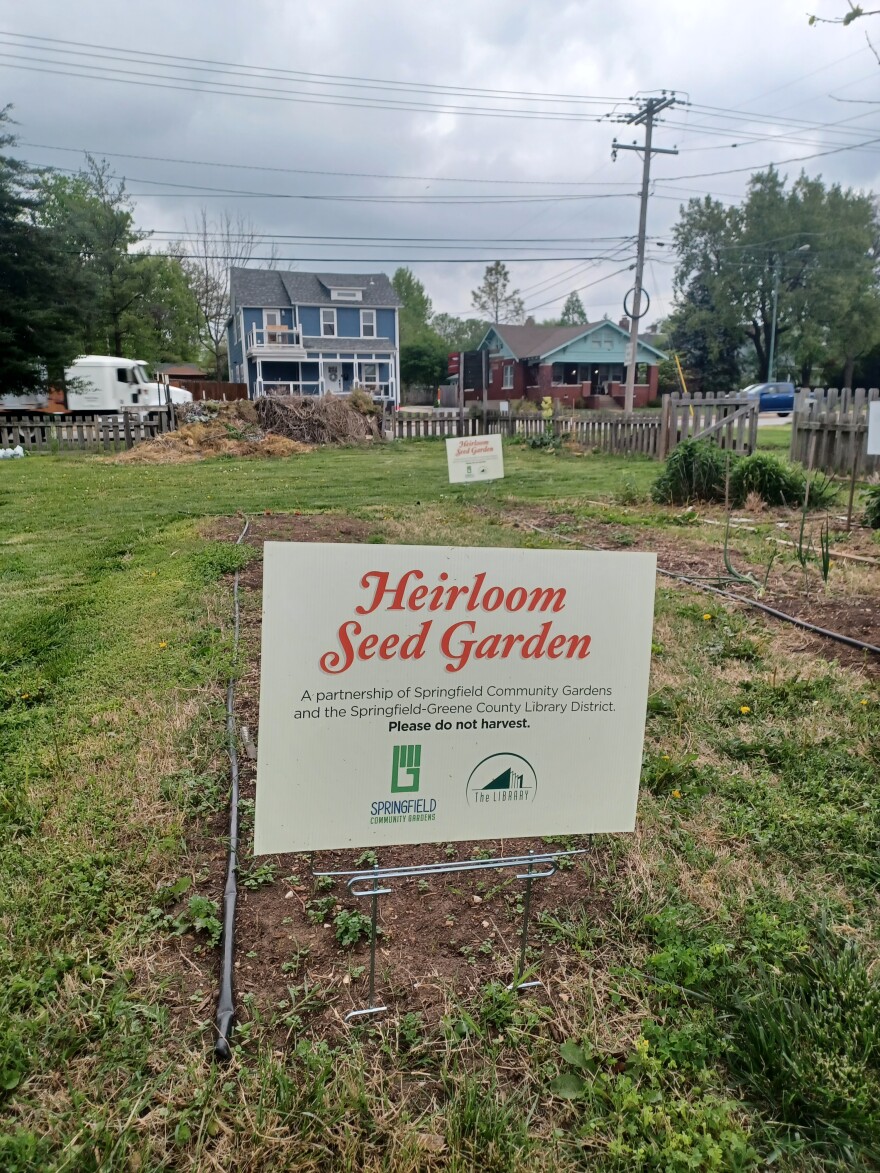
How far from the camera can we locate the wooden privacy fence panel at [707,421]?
45.5ft

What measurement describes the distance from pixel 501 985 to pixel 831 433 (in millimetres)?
12140

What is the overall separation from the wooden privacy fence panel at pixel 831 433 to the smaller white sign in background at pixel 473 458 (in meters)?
4.97

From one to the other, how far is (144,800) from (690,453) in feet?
28.3

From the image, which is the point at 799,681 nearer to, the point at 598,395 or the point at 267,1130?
the point at 267,1130

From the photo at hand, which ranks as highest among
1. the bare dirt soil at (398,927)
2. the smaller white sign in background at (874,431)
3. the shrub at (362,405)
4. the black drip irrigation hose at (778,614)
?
the shrub at (362,405)

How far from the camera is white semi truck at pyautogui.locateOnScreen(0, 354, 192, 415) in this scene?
2873 centimetres

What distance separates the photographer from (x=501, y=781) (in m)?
1.99

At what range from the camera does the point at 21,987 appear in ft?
6.54

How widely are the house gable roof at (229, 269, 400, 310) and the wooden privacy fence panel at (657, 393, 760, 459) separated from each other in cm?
3457

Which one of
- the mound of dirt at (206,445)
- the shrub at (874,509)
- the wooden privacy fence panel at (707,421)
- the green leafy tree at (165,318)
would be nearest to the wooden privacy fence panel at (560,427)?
the wooden privacy fence panel at (707,421)

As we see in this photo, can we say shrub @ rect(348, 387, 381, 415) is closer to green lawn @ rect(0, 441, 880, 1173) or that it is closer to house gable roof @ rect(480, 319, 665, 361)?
green lawn @ rect(0, 441, 880, 1173)

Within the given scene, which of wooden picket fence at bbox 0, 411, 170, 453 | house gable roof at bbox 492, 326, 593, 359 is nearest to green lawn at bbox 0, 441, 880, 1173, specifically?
wooden picket fence at bbox 0, 411, 170, 453

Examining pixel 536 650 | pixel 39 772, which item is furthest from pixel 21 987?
pixel 536 650

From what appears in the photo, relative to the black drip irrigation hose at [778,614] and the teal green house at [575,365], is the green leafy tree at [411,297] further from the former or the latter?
the black drip irrigation hose at [778,614]
